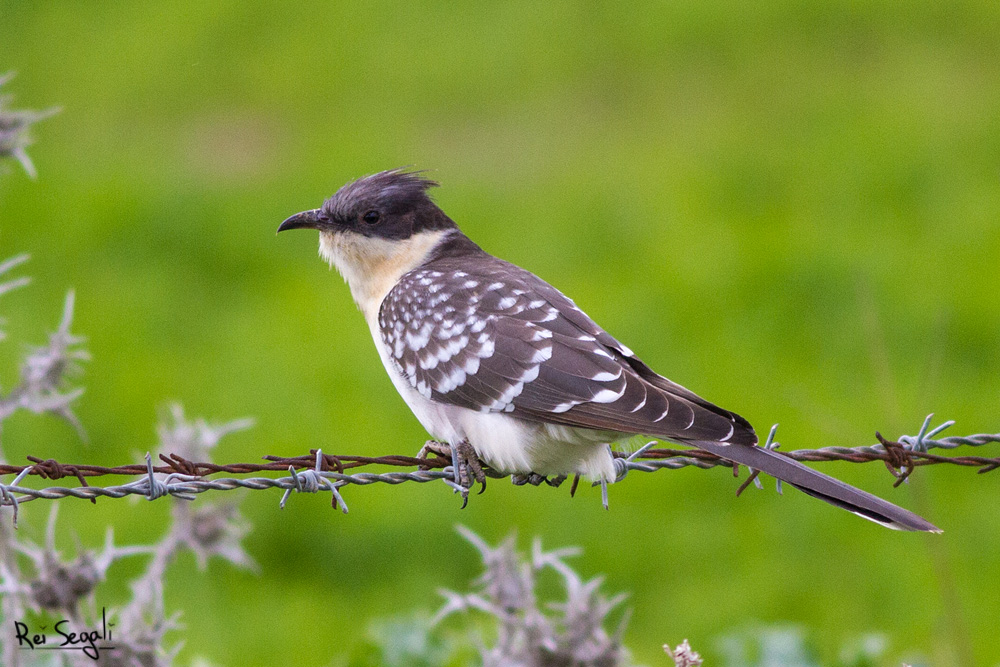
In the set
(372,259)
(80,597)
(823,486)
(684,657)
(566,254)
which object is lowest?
(684,657)

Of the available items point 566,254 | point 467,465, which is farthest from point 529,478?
point 566,254

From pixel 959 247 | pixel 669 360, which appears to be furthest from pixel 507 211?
pixel 959 247

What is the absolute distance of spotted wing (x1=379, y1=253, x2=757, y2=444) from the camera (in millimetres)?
3783

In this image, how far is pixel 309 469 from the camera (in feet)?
12.2

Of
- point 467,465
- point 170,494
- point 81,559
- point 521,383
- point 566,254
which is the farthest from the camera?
point 566,254

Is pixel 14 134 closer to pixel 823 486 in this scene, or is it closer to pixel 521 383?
pixel 521 383

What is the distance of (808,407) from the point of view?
25.6 feet

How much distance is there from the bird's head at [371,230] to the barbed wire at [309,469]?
3.35ft

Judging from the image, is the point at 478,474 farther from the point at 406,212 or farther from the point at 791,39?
the point at 791,39

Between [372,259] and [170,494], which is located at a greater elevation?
[372,259]

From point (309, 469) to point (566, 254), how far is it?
6.50 meters

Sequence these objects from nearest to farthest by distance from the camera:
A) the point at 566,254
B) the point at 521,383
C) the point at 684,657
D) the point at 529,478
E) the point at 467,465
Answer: the point at 684,657 → the point at 521,383 → the point at 467,465 → the point at 529,478 → the point at 566,254

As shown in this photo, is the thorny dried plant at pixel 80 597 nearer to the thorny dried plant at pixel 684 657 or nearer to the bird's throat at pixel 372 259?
the bird's throat at pixel 372 259

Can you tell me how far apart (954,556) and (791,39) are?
25.7 ft
